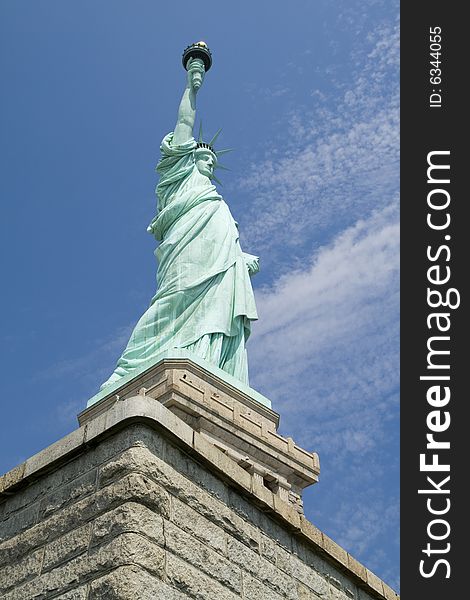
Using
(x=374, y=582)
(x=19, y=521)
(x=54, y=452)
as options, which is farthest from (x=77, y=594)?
(x=374, y=582)

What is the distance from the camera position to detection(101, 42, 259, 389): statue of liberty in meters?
17.8

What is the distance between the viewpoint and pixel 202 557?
174 inches

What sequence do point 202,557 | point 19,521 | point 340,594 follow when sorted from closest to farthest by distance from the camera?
point 202,557 → point 19,521 → point 340,594

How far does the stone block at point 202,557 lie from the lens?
4.27 m

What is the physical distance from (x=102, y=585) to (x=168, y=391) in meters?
11.0

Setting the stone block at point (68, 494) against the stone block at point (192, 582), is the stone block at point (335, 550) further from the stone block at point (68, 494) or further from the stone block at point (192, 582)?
the stone block at point (68, 494)

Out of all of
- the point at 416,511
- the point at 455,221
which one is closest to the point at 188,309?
the point at 455,221

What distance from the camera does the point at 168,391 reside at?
14891 mm

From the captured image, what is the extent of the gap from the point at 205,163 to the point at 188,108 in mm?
1575

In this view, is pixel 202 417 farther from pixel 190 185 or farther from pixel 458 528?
pixel 458 528

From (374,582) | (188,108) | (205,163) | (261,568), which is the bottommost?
(261,568)

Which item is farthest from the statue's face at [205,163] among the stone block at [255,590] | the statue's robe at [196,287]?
the stone block at [255,590]

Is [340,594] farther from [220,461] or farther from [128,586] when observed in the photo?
[128,586]

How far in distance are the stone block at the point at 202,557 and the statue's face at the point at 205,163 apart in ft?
56.6
